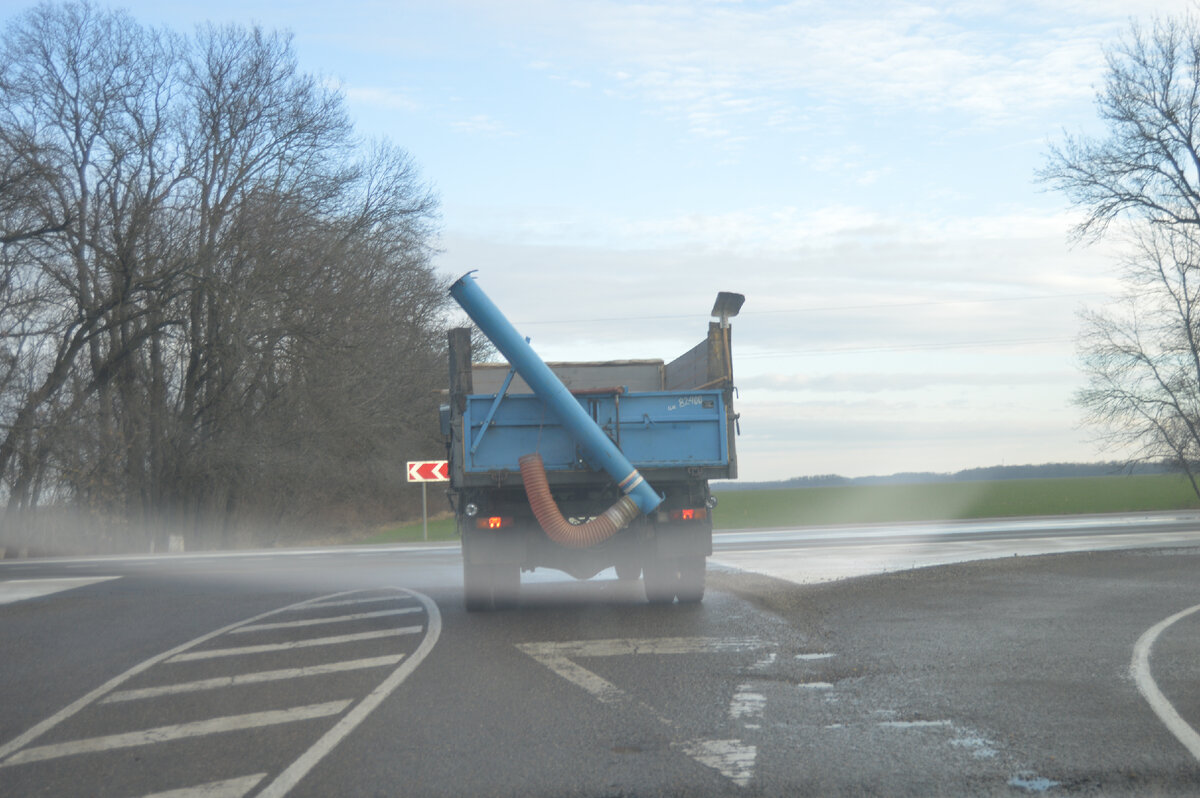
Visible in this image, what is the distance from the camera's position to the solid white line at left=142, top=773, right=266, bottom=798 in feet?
19.0

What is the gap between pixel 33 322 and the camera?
35.2m

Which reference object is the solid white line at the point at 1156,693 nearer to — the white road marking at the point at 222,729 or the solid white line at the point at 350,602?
the white road marking at the point at 222,729

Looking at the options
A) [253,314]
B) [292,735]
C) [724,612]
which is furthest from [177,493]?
[292,735]

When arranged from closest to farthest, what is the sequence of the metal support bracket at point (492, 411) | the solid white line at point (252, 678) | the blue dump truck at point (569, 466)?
the solid white line at point (252, 678)
the blue dump truck at point (569, 466)
the metal support bracket at point (492, 411)

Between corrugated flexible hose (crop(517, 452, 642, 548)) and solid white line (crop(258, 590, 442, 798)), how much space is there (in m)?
1.69

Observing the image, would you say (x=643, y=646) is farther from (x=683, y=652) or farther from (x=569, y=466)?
(x=569, y=466)

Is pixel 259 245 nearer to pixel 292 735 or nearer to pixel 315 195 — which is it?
pixel 315 195

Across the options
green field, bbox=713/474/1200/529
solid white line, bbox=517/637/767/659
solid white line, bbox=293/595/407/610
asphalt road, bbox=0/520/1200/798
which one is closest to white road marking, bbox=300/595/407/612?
solid white line, bbox=293/595/407/610

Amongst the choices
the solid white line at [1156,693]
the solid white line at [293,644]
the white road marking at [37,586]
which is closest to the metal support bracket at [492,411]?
the solid white line at [293,644]

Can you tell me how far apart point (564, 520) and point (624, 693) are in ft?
14.3

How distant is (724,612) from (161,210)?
29.4m

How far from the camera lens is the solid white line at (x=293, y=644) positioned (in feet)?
34.9

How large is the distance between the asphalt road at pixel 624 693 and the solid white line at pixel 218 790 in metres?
0.02

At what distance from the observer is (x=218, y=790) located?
5.88 m
